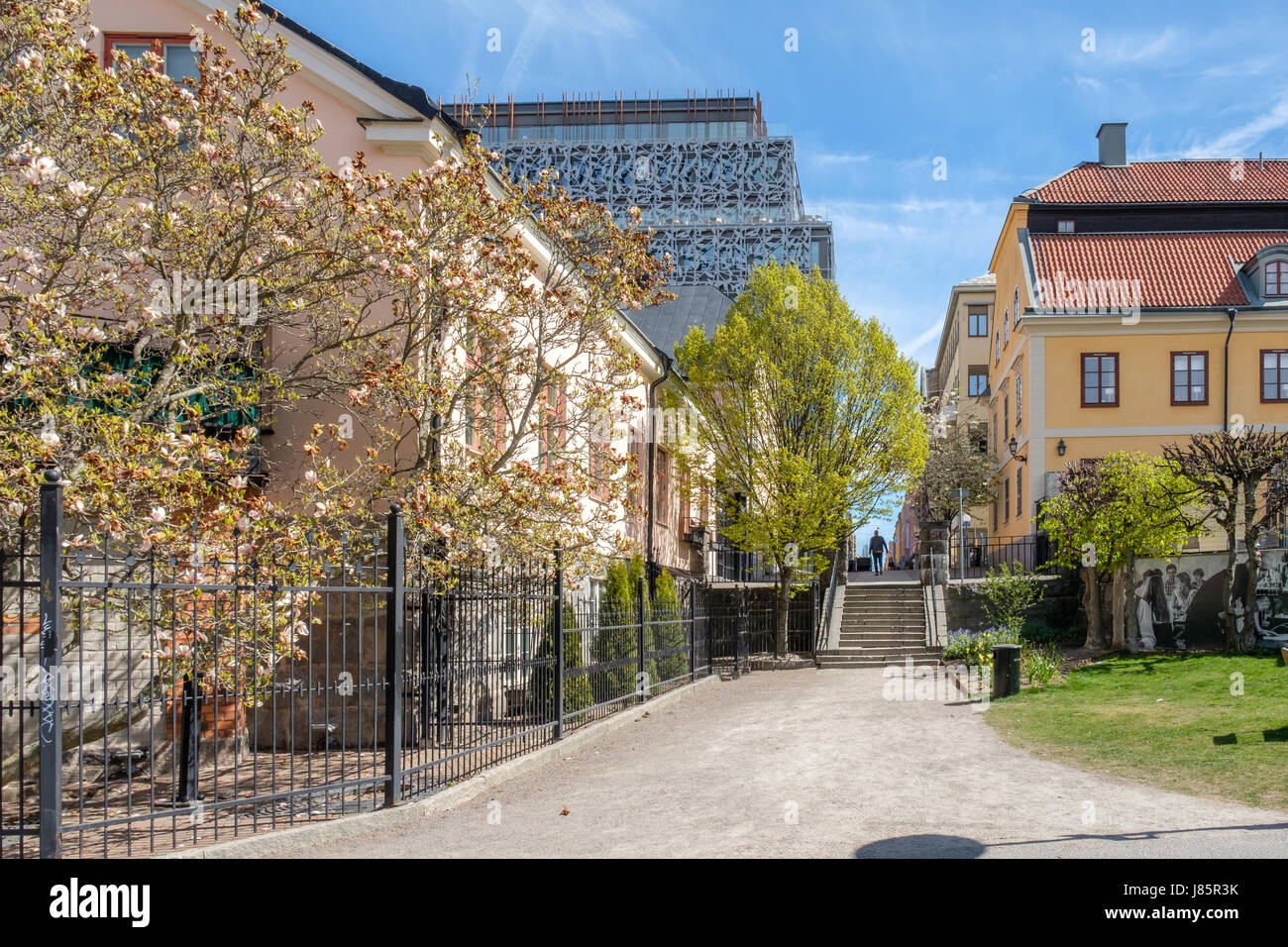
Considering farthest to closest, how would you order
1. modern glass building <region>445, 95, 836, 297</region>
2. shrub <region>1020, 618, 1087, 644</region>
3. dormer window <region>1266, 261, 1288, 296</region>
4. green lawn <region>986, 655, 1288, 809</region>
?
modern glass building <region>445, 95, 836, 297</region>, dormer window <region>1266, 261, 1288, 296</region>, shrub <region>1020, 618, 1087, 644</region>, green lawn <region>986, 655, 1288, 809</region>

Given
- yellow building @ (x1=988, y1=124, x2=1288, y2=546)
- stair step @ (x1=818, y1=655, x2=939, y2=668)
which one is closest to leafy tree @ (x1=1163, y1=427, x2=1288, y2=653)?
stair step @ (x1=818, y1=655, x2=939, y2=668)

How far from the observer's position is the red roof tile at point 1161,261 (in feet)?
99.7

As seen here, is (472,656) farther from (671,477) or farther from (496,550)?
(671,477)

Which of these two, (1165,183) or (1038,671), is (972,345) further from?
(1038,671)

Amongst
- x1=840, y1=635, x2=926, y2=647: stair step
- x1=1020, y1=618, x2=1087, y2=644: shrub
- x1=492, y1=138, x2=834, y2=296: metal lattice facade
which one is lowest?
x1=840, y1=635, x2=926, y2=647: stair step

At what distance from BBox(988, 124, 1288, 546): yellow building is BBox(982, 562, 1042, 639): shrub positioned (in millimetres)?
6377

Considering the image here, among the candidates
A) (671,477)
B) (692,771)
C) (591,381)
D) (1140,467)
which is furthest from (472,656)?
(671,477)

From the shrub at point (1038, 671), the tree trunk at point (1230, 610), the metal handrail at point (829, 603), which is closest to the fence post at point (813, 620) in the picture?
the metal handrail at point (829, 603)

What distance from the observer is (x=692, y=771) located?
1064 centimetres

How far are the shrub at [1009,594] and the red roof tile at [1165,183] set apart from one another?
15.2 metres

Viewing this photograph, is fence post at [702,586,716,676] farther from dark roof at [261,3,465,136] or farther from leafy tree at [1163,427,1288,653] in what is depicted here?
dark roof at [261,3,465,136]

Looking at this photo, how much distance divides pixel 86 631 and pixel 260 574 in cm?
359

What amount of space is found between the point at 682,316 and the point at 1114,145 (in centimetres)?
1553

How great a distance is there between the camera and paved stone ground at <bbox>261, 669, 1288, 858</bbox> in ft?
23.2
